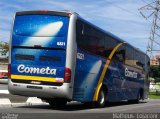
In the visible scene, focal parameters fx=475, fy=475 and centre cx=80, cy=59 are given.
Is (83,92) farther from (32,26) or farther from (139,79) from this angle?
(139,79)

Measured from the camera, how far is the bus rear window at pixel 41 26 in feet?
65.0

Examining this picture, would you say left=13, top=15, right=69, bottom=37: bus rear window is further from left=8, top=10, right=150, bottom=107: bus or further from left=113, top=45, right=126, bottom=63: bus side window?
left=113, top=45, right=126, bottom=63: bus side window

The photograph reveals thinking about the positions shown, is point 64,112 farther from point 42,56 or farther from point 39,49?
point 39,49

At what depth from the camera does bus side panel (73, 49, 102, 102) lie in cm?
2034

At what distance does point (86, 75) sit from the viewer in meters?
21.2

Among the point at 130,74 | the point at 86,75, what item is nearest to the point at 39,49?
the point at 86,75

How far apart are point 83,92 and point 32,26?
370 centimetres

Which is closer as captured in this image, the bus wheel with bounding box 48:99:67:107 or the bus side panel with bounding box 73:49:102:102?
the bus side panel with bounding box 73:49:102:102

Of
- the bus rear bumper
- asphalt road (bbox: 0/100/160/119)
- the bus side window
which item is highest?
the bus side window

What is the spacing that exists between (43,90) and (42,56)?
1.44 metres

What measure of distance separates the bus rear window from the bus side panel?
4.21ft

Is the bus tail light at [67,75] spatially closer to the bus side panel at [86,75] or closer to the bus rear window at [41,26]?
the bus side panel at [86,75]

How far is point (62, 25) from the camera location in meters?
19.8

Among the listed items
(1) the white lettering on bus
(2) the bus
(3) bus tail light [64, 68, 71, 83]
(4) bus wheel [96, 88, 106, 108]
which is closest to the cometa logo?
(2) the bus
